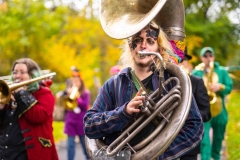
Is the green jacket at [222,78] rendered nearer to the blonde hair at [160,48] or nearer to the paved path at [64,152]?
the paved path at [64,152]

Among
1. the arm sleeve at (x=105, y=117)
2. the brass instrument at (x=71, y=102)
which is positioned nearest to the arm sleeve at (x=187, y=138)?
the arm sleeve at (x=105, y=117)

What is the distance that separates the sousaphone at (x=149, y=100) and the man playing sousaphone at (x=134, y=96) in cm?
8

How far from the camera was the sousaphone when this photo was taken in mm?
2436

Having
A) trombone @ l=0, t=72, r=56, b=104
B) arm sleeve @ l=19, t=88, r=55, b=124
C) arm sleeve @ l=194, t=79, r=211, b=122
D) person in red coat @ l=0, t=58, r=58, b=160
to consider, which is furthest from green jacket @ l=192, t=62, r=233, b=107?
trombone @ l=0, t=72, r=56, b=104

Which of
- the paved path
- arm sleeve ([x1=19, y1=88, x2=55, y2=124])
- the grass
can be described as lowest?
the grass

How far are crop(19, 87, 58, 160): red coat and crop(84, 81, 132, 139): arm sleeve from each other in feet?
4.78

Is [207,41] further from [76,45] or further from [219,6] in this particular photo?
[76,45]

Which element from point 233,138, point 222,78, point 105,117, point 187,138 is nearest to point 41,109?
point 105,117

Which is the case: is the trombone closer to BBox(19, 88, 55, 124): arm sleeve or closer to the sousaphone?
BBox(19, 88, 55, 124): arm sleeve

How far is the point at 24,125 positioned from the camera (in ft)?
13.9

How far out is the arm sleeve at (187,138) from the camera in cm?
269

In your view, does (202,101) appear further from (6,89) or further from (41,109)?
(6,89)

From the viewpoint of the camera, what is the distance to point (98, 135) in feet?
8.98

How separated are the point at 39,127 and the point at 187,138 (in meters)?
2.03
